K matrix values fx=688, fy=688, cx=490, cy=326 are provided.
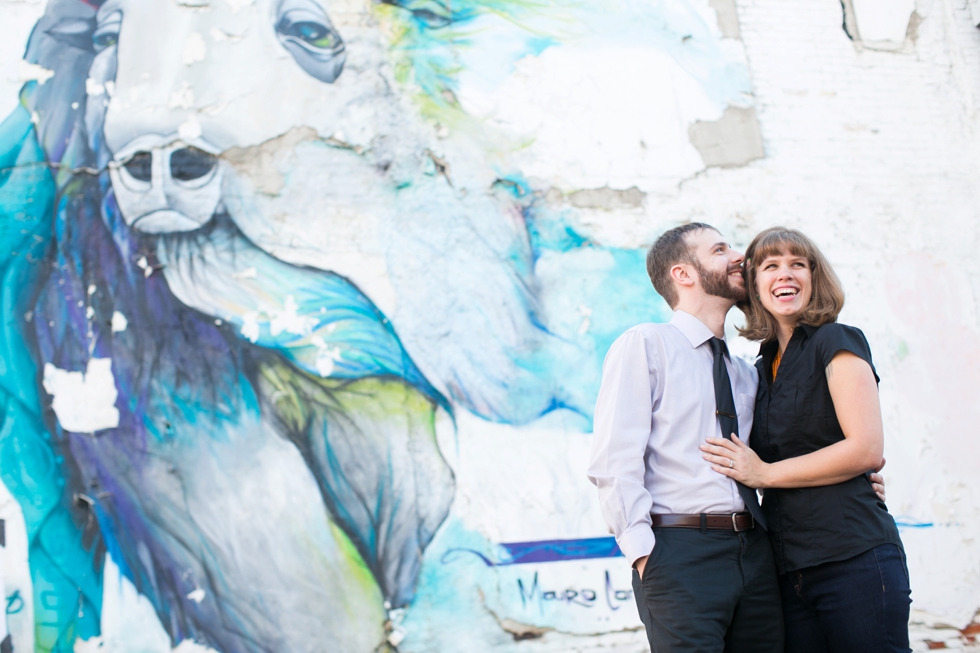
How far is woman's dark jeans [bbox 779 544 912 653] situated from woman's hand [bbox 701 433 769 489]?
0.27m

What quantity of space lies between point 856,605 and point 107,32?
427cm

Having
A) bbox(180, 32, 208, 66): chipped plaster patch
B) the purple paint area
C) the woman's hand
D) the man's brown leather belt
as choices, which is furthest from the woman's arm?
bbox(180, 32, 208, 66): chipped plaster patch

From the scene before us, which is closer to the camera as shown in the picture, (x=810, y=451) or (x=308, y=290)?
(x=810, y=451)

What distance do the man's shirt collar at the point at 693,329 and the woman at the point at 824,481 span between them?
226 millimetres

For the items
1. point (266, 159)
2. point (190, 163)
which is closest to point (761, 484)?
point (266, 159)

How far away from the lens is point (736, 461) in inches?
72.2

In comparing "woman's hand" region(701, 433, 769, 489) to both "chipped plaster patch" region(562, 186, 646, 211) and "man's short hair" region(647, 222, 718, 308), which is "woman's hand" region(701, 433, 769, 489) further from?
"chipped plaster patch" region(562, 186, 646, 211)

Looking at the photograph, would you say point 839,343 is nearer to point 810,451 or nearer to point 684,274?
point 810,451

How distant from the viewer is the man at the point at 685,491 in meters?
1.70

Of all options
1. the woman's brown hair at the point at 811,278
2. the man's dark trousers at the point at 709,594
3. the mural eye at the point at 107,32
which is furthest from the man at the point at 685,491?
the mural eye at the point at 107,32

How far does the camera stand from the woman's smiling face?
2.03 m

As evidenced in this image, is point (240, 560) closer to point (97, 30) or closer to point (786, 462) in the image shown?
point (786, 462)

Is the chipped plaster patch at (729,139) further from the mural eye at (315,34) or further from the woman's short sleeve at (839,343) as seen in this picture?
the woman's short sleeve at (839,343)

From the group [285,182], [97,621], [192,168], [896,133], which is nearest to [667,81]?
[896,133]
